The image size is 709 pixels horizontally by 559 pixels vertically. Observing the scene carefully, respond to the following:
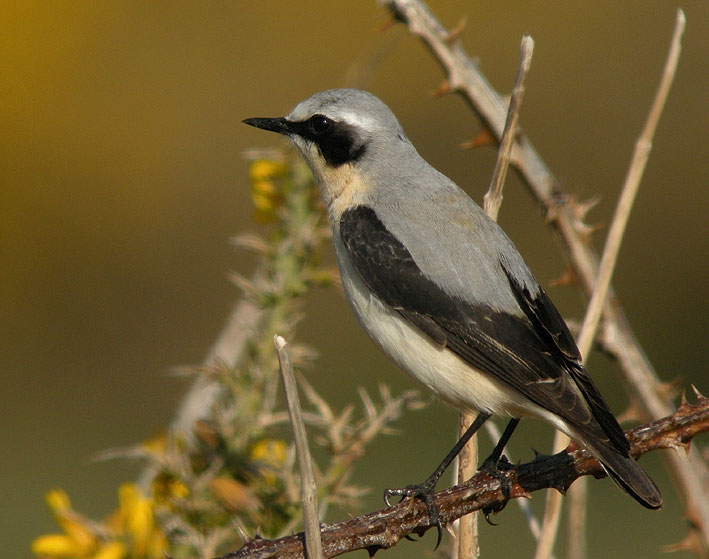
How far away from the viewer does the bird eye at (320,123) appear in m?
3.56

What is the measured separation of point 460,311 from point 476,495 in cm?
75

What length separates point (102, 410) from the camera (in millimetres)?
9352

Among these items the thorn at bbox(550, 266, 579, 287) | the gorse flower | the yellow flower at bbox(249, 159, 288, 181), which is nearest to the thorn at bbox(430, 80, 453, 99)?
the yellow flower at bbox(249, 159, 288, 181)

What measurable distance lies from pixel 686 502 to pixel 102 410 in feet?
23.8

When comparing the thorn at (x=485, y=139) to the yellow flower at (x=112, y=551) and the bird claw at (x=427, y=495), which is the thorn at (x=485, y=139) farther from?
the yellow flower at (x=112, y=551)

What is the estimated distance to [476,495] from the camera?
2500 mm

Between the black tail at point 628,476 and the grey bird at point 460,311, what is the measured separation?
0.15 m

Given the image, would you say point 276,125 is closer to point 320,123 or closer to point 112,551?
point 320,123

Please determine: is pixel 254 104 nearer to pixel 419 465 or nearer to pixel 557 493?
pixel 419 465

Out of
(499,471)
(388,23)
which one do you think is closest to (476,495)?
(499,471)

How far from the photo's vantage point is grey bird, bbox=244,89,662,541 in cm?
304

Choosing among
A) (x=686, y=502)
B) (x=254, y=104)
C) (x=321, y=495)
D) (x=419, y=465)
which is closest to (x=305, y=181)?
(x=321, y=495)

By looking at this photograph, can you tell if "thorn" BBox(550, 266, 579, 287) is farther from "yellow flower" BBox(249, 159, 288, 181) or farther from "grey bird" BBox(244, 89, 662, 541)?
"yellow flower" BBox(249, 159, 288, 181)

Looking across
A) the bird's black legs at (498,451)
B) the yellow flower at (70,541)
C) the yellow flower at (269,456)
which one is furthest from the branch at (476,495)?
the yellow flower at (70,541)
